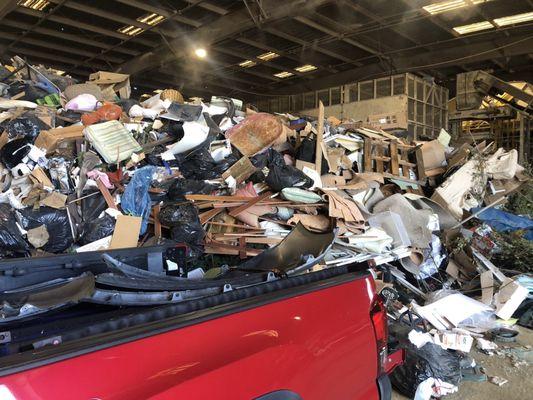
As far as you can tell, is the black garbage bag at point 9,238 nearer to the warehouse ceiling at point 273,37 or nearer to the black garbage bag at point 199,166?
the black garbage bag at point 199,166

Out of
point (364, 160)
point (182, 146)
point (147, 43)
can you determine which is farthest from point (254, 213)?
point (147, 43)

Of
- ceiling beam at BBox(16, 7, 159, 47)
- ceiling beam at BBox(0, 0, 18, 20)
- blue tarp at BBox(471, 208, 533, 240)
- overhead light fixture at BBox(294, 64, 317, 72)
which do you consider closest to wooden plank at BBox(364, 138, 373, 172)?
blue tarp at BBox(471, 208, 533, 240)

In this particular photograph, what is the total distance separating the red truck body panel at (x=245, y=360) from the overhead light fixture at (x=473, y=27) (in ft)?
30.0

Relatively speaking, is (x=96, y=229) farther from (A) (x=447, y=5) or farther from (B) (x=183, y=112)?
(A) (x=447, y=5)

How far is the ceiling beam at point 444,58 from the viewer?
32.0ft

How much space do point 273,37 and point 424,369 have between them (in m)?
8.70

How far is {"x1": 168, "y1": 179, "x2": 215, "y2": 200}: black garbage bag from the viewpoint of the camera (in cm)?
521

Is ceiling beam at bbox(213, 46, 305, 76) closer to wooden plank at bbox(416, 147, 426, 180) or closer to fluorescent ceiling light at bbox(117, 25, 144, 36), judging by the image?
fluorescent ceiling light at bbox(117, 25, 144, 36)

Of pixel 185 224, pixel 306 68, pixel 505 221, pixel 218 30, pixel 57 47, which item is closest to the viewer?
pixel 185 224

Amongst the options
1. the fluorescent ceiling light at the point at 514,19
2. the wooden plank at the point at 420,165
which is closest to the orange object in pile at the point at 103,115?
the wooden plank at the point at 420,165

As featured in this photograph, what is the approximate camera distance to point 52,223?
4695 millimetres

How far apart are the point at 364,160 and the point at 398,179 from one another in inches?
25.8

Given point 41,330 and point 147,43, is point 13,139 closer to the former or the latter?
point 41,330

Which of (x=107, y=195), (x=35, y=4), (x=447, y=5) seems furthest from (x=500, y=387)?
(x=35, y=4)
